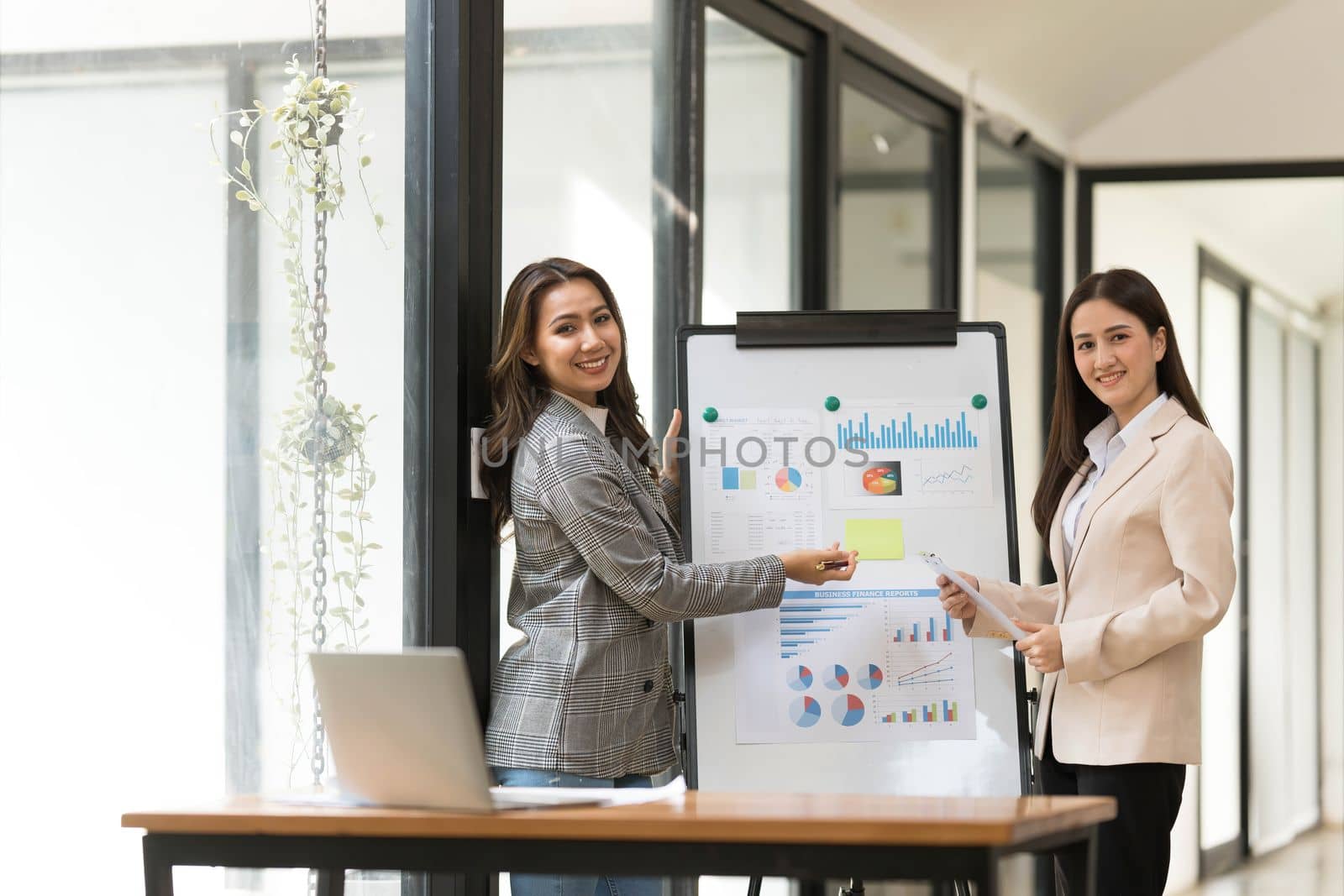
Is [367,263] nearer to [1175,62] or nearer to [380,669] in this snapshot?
[380,669]

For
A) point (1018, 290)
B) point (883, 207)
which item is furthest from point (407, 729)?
point (1018, 290)

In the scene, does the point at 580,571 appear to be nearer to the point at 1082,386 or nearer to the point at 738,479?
the point at 738,479

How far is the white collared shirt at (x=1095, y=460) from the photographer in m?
2.60

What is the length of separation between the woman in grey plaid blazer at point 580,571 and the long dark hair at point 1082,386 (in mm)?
411

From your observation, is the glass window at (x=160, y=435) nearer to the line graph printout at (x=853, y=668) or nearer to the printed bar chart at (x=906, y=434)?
the line graph printout at (x=853, y=668)

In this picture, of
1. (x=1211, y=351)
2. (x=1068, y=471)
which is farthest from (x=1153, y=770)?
(x=1211, y=351)

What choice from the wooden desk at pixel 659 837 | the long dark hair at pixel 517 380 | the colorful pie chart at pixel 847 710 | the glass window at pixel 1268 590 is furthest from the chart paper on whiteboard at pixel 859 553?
the glass window at pixel 1268 590

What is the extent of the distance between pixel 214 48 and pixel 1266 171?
4184mm

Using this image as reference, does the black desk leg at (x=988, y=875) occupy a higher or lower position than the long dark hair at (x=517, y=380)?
lower

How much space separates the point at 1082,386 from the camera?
2711mm

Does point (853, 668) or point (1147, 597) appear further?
point (853, 668)

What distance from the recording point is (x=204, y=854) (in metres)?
1.77

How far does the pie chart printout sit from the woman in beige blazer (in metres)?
0.29

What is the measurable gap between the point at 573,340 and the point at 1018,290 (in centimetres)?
319
